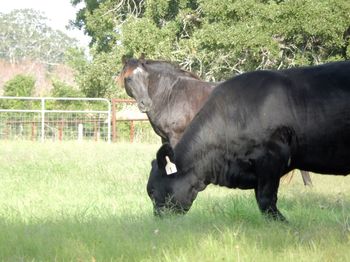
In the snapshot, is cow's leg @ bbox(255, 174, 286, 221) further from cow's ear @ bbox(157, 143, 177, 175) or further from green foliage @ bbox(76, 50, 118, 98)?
green foliage @ bbox(76, 50, 118, 98)

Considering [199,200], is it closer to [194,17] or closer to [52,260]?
[52,260]

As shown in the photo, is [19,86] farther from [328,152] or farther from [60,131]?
[328,152]

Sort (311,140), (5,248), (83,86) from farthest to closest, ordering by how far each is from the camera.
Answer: (83,86) < (311,140) < (5,248)

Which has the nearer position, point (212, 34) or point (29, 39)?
point (212, 34)

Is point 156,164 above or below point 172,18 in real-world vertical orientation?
below

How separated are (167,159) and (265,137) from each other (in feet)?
3.40

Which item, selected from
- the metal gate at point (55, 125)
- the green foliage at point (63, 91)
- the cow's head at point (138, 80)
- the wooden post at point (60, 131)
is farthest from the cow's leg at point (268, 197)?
the green foliage at point (63, 91)

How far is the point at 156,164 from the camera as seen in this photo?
676 centimetres

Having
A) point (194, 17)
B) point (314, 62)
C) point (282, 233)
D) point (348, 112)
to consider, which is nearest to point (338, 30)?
point (314, 62)

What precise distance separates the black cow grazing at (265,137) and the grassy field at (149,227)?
32 centimetres

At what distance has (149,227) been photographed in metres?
5.45

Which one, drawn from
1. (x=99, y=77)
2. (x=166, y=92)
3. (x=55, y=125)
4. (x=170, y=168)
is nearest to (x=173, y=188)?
(x=170, y=168)

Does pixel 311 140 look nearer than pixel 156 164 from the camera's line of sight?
Yes

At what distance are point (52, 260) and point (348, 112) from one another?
3.17 meters
